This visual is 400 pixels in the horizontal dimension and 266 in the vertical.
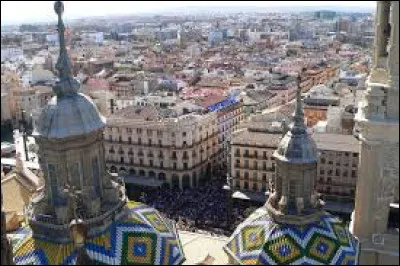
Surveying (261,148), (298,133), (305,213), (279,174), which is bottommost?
(261,148)

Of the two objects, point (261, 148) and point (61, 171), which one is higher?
point (61, 171)

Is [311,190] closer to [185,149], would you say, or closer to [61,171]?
[61,171]

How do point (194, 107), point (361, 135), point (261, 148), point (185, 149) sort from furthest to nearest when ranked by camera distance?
point (194, 107)
point (185, 149)
point (261, 148)
point (361, 135)

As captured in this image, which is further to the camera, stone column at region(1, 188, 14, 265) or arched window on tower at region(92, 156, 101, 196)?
arched window on tower at region(92, 156, 101, 196)

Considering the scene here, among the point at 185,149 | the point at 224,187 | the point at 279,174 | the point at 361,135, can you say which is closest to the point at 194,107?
the point at 185,149

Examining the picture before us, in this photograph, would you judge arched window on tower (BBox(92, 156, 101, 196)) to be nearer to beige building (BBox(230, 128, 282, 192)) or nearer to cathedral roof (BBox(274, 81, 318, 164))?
cathedral roof (BBox(274, 81, 318, 164))

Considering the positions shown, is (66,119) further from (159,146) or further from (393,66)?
(159,146)

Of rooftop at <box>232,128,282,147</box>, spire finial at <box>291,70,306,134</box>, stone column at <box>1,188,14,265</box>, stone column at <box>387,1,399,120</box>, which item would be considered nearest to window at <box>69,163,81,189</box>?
stone column at <box>1,188,14,265</box>

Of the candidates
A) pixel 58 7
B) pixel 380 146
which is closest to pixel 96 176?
pixel 58 7
